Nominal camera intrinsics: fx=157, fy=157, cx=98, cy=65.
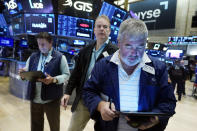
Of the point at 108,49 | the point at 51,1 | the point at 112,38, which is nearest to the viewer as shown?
the point at 108,49

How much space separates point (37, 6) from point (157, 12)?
12.0 meters

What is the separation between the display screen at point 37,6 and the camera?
4.75m

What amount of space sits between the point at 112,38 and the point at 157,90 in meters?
5.62

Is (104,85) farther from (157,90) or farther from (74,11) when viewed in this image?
(74,11)

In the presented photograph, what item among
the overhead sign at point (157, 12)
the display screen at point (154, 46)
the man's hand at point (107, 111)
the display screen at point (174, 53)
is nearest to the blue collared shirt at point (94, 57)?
the man's hand at point (107, 111)

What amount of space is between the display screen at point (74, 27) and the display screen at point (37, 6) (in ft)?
1.40

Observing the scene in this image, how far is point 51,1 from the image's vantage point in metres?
4.75

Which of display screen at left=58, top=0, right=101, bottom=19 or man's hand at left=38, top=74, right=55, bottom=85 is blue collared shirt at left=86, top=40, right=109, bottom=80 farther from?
display screen at left=58, top=0, right=101, bottom=19

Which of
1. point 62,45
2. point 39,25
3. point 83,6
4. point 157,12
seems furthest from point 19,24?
point 157,12

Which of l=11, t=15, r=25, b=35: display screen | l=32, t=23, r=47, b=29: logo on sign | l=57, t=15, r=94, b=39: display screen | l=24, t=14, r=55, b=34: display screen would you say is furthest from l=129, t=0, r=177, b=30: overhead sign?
l=11, t=15, r=25, b=35: display screen

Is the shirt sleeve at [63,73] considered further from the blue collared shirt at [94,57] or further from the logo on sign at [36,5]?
the logo on sign at [36,5]

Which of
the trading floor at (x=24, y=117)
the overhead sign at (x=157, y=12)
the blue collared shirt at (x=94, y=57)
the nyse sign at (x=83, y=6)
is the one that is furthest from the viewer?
the overhead sign at (x=157, y=12)

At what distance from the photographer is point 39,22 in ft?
16.5

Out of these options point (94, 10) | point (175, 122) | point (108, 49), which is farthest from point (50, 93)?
point (94, 10)
